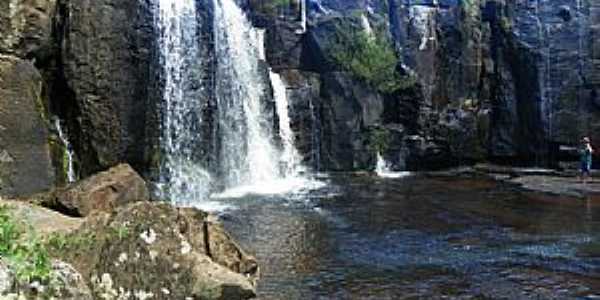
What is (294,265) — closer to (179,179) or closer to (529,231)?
(529,231)

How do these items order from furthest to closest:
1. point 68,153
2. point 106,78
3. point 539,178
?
1. point 539,178
2. point 106,78
3. point 68,153

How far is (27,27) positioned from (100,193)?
19.2 feet

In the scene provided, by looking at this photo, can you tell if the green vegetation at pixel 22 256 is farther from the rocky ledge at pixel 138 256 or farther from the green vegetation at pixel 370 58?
the green vegetation at pixel 370 58

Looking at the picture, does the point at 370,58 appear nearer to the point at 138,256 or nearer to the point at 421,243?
the point at 421,243

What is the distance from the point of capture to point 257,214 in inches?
731

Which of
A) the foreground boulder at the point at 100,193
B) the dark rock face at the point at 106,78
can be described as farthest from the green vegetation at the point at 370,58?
the foreground boulder at the point at 100,193

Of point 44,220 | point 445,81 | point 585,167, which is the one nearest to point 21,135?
point 44,220

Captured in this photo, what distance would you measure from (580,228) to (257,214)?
7.40m

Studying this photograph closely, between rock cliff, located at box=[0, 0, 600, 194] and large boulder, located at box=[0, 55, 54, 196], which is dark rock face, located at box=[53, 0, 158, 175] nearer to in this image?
large boulder, located at box=[0, 55, 54, 196]

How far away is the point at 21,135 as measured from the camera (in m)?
17.0

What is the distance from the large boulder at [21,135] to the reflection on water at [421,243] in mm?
4424

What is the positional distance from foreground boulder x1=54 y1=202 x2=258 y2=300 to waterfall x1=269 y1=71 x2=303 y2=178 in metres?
17.8

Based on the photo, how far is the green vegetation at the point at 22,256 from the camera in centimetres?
513

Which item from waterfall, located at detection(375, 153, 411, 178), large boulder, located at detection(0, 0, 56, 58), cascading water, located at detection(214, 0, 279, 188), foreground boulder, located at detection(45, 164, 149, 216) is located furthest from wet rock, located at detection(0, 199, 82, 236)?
waterfall, located at detection(375, 153, 411, 178)
